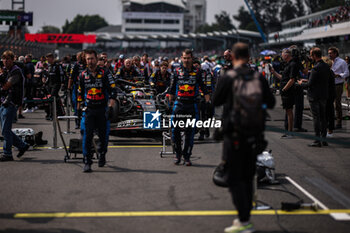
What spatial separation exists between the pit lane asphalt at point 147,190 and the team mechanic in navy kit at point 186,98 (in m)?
0.36

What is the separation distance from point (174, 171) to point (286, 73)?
16.4ft

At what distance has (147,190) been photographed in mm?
7156

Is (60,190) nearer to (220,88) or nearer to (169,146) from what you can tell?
(220,88)

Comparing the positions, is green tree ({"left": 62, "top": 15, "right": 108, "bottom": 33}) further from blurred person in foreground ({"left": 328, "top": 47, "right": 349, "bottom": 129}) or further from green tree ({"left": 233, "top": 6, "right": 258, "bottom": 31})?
blurred person in foreground ({"left": 328, "top": 47, "right": 349, "bottom": 129})

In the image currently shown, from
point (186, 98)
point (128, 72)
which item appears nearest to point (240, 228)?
point (186, 98)

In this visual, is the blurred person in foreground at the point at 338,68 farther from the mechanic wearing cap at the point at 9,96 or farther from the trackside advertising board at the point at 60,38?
the trackside advertising board at the point at 60,38

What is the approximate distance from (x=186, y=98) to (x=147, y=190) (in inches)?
97.1

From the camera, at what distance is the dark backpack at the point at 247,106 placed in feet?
16.6

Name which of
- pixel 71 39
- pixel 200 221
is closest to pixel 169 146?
pixel 200 221

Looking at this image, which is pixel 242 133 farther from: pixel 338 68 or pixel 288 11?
pixel 288 11

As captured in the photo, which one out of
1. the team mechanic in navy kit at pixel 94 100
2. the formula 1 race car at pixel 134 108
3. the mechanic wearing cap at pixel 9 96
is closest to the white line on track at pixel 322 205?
the team mechanic in navy kit at pixel 94 100

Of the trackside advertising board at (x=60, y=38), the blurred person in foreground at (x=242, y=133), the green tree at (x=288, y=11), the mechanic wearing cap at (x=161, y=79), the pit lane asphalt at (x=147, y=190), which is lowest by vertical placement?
the pit lane asphalt at (x=147, y=190)

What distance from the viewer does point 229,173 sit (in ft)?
16.9

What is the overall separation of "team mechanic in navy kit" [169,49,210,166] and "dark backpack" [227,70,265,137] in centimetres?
390
